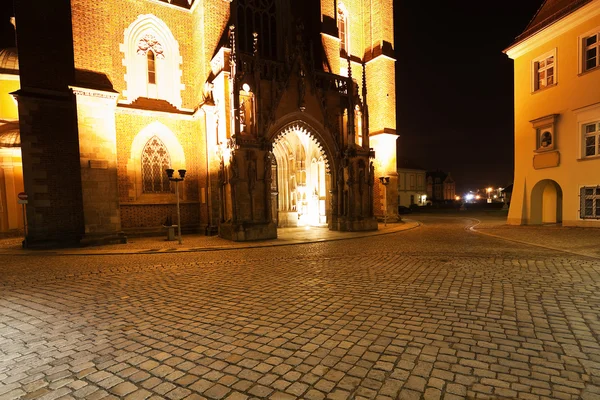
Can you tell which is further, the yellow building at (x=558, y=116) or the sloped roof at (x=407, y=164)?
the sloped roof at (x=407, y=164)

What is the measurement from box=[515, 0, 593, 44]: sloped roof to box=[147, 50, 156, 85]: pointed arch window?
2145cm

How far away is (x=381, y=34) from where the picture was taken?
2255 centimetres

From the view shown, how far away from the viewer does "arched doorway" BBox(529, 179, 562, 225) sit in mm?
17641

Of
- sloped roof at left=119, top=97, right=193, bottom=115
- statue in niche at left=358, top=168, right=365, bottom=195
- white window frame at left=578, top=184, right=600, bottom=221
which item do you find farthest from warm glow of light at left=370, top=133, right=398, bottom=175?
sloped roof at left=119, top=97, right=193, bottom=115

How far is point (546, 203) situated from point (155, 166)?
933 inches

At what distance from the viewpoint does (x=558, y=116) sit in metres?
16.0

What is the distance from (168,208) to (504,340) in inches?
659

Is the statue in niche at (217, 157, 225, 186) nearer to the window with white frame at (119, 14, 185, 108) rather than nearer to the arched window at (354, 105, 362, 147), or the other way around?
the window with white frame at (119, 14, 185, 108)

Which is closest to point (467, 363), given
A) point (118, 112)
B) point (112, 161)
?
point (112, 161)

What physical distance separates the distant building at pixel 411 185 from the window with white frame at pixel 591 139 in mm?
42778

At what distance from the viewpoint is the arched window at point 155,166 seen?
1659cm

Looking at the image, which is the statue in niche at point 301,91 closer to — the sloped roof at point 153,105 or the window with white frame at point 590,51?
the sloped roof at point 153,105

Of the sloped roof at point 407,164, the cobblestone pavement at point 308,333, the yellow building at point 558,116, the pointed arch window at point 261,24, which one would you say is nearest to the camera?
the cobblestone pavement at point 308,333

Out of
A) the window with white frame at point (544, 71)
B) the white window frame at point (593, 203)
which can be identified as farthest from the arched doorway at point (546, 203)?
the window with white frame at point (544, 71)
